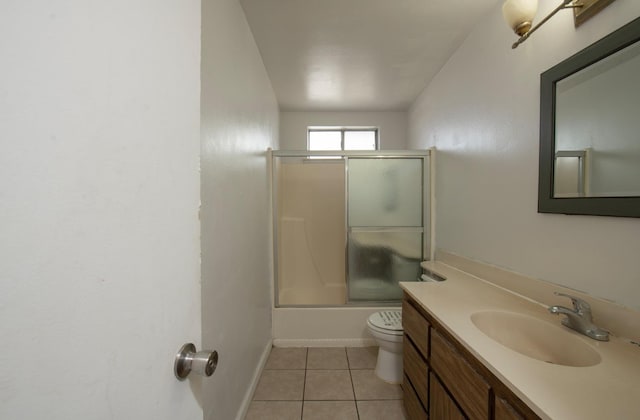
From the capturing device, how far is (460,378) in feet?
3.20

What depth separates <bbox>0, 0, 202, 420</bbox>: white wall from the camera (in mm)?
278

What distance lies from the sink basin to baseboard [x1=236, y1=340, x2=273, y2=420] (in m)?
1.41

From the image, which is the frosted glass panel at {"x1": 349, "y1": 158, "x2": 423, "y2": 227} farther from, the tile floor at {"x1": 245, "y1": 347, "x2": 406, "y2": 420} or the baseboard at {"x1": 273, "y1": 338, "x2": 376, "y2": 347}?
the tile floor at {"x1": 245, "y1": 347, "x2": 406, "y2": 420}

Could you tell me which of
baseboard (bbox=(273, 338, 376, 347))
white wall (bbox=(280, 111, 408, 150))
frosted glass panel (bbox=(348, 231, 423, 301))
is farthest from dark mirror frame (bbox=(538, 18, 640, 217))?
white wall (bbox=(280, 111, 408, 150))

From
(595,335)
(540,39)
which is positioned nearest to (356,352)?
(595,335)

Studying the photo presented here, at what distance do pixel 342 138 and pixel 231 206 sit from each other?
2.70 metres

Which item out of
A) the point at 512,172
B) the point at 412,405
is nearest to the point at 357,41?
the point at 512,172

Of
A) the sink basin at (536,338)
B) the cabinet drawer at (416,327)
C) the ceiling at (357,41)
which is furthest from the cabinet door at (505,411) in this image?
the ceiling at (357,41)

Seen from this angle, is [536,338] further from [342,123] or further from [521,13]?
[342,123]

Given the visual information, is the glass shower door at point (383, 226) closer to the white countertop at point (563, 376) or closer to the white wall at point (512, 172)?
the white wall at point (512, 172)

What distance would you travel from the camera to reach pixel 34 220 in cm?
29

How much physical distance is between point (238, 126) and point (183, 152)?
3.56ft

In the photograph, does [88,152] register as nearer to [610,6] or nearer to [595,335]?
[595,335]

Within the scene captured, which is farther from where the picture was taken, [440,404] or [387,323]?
[387,323]
